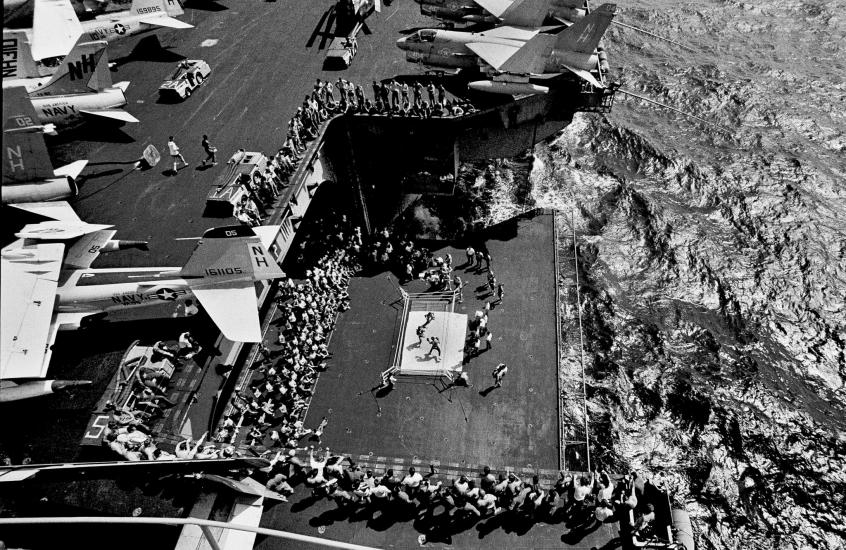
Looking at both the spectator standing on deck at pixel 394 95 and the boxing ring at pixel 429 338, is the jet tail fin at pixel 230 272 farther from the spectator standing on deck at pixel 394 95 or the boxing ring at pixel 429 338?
the spectator standing on deck at pixel 394 95

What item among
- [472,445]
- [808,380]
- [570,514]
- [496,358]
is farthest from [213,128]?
[808,380]

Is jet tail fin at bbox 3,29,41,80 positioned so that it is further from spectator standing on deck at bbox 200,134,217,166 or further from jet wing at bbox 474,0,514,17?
jet wing at bbox 474,0,514,17

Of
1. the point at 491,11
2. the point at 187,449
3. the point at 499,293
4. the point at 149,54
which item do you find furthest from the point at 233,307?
the point at 491,11

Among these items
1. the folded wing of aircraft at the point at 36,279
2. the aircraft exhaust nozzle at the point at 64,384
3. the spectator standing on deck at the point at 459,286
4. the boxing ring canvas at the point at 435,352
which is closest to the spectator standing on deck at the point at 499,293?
the spectator standing on deck at the point at 459,286

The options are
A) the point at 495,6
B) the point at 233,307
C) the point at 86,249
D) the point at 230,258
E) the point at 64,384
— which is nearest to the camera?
the point at 64,384

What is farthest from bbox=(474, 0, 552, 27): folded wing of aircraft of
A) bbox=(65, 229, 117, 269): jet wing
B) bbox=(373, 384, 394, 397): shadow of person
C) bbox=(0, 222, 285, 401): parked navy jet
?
bbox=(65, 229, 117, 269): jet wing

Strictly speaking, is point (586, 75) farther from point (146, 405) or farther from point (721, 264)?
point (146, 405)
